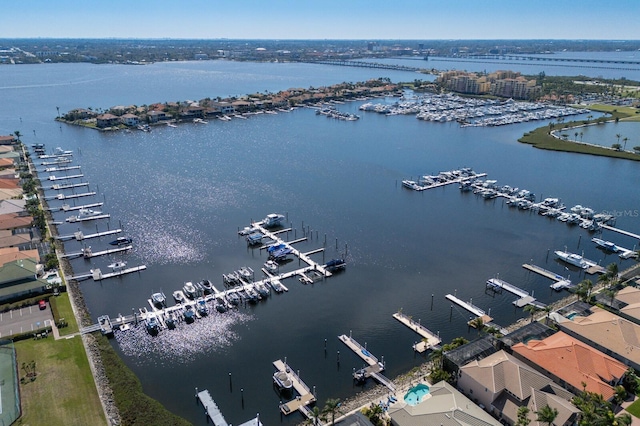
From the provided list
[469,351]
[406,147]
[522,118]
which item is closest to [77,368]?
[469,351]

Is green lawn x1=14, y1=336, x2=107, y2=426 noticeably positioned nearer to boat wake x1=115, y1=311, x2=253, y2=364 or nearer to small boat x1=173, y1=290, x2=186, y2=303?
boat wake x1=115, y1=311, x2=253, y2=364

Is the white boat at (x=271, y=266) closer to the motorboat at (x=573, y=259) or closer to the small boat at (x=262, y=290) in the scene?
the small boat at (x=262, y=290)

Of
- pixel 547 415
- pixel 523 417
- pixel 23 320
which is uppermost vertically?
pixel 547 415

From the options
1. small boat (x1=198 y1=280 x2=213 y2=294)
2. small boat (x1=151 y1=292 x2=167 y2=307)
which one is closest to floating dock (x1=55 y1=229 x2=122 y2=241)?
small boat (x1=151 y1=292 x2=167 y2=307)

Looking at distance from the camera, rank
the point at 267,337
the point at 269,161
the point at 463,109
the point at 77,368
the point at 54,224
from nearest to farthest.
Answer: the point at 77,368 < the point at 267,337 < the point at 54,224 < the point at 269,161 < the point at 463,109

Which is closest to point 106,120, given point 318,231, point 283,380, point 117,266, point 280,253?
point 117,266

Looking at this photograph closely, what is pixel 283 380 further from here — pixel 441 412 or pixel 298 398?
pixel 441 412

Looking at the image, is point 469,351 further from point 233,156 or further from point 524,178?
point 233,156
